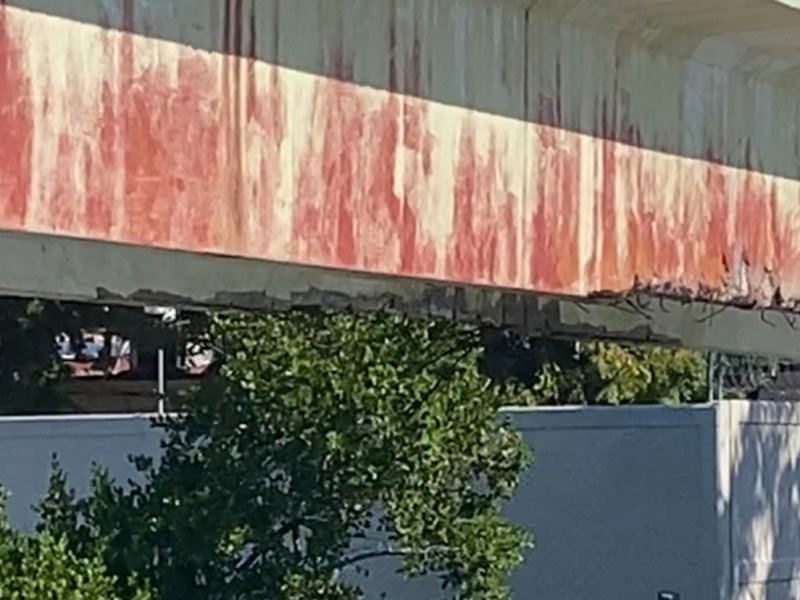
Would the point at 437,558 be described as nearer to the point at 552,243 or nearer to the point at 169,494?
the point at 169,494

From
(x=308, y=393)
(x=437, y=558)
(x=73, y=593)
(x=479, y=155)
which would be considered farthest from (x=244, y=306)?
(x=437, y=558)

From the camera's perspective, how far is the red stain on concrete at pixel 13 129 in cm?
428

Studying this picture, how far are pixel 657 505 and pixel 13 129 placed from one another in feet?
45.9

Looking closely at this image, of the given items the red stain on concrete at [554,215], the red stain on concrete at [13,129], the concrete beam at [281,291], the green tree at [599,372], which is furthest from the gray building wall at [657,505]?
the red stain on concrete at [13,129]

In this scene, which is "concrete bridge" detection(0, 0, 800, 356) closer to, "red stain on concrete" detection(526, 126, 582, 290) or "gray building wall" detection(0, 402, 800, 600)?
"red stain on concrete" detection(526, 126, 582, 290)

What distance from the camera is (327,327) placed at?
Result: 1298cm

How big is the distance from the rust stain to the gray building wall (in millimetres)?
10425

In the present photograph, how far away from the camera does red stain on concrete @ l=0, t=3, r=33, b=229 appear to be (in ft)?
14.0

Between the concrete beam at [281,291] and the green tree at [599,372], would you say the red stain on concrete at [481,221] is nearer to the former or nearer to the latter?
the concrete beam at [281,291]

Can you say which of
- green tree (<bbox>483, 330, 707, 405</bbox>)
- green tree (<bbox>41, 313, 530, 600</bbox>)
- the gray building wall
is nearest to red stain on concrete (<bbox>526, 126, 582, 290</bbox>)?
green tree (<bbox>41, 313, 530, 600</bbox>)

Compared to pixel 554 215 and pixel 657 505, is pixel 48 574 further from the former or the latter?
pixel 657 505

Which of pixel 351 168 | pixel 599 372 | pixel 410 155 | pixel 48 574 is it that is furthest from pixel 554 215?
pixel 599 372

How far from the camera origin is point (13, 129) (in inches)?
170

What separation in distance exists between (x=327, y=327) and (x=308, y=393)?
50cm
